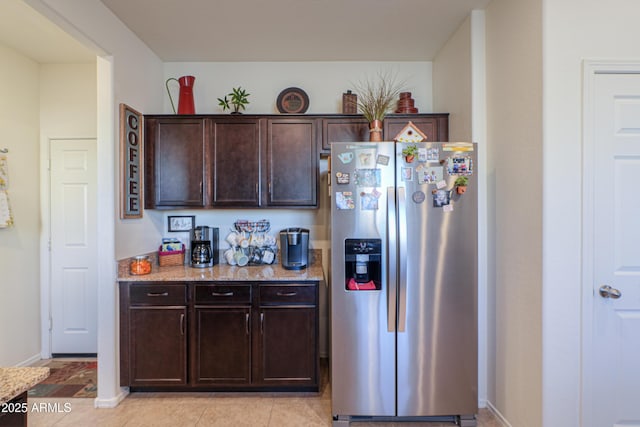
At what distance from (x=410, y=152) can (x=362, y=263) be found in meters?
0.76

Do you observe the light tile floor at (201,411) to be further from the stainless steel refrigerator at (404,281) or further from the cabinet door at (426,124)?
the cabinet door at (426,124)

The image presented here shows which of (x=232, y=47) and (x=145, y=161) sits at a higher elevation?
(x=232, y=47)

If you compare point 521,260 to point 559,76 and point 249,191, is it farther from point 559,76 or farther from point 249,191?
point 249,191

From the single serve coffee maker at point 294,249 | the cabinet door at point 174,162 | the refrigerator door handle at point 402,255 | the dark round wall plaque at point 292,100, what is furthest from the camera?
the dark round wall plaque at point 292,100

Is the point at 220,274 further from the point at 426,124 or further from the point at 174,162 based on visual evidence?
the point at 426,124

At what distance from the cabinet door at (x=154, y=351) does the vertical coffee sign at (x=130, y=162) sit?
779mm

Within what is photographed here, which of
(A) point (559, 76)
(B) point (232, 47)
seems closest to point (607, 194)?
(A) point (559, 76)

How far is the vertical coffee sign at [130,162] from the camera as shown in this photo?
2.48 metres

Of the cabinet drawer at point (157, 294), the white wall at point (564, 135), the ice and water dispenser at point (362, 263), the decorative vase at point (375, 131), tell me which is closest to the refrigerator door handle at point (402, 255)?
A: the ice and water dispenser at point (362, 263)

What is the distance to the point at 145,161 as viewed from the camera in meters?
2.78

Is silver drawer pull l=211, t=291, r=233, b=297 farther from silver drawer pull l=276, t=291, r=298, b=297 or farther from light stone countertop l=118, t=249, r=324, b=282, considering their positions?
silver drawer pull l=276, t=291, r=298, b=297

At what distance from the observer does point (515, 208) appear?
1.98 metres

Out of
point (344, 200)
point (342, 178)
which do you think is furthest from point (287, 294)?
point (342, 178)

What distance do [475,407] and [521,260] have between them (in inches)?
39.0
